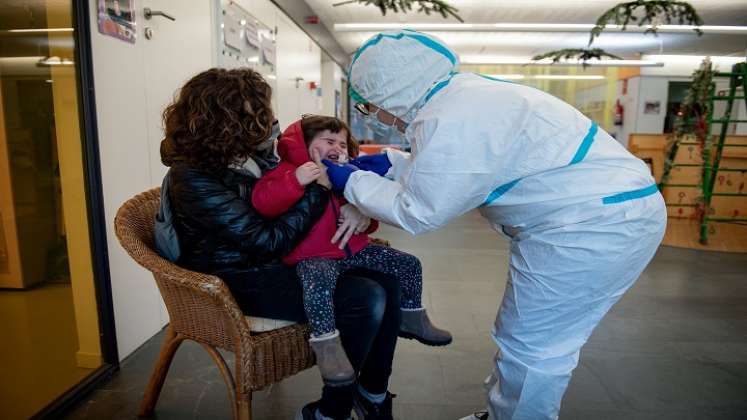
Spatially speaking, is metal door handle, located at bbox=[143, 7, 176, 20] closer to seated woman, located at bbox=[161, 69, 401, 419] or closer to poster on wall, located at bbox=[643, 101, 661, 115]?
seated woman, located at bbox=[161, 69, 401, 419]

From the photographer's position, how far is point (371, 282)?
1418 mm

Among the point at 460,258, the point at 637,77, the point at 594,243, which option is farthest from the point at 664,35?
the point at 594,243

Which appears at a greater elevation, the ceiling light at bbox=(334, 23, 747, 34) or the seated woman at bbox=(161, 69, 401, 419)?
the ceiling light at bbox=(334, 23, 747, 34)

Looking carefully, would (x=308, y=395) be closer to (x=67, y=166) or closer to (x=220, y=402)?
(x=220, y=402)

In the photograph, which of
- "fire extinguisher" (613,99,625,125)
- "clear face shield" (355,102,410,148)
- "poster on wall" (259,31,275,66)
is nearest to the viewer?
"clear face shield" (355,102,410,148)

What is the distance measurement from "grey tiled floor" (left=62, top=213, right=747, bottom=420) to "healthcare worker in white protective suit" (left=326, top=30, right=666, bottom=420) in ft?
1.92

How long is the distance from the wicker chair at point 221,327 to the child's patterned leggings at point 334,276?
0.11 metres

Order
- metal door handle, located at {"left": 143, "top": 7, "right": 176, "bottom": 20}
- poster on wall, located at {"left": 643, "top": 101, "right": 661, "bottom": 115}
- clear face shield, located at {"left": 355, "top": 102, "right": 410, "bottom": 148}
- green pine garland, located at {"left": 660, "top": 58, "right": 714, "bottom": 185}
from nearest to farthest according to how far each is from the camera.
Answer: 1. clear face shield, located at {"left": 355, "top": 102, "right": 410, "bottom": 148}
2. metal door handle, located at {"left": 143, "top": 7, "right": 176, "bottom": 20}
3. green pine garland, located at {"left": 660, "top": 58, "right": 714, "bottom": 185}
4. poster on wall, located at {"left": 643, "top": 101, "right": 661, "bottom": 115}

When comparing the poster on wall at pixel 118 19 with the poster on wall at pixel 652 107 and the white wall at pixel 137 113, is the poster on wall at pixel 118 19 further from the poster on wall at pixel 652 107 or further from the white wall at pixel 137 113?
the poster on wall at pixel 652 107

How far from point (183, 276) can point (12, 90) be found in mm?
915

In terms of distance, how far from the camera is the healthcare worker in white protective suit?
1128mm

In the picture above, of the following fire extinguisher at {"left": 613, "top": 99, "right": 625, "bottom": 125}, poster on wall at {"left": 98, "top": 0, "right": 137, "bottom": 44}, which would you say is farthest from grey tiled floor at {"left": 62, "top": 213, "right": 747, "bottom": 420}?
fire extinguisher at {"left": 613, "top": 99, "right": 625, "bottom": 125}

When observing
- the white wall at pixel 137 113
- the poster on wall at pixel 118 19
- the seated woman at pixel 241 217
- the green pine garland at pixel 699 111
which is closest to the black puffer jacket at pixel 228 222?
the seated woman at pixel 241 217

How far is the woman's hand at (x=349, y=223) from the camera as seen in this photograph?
1.44 meters
